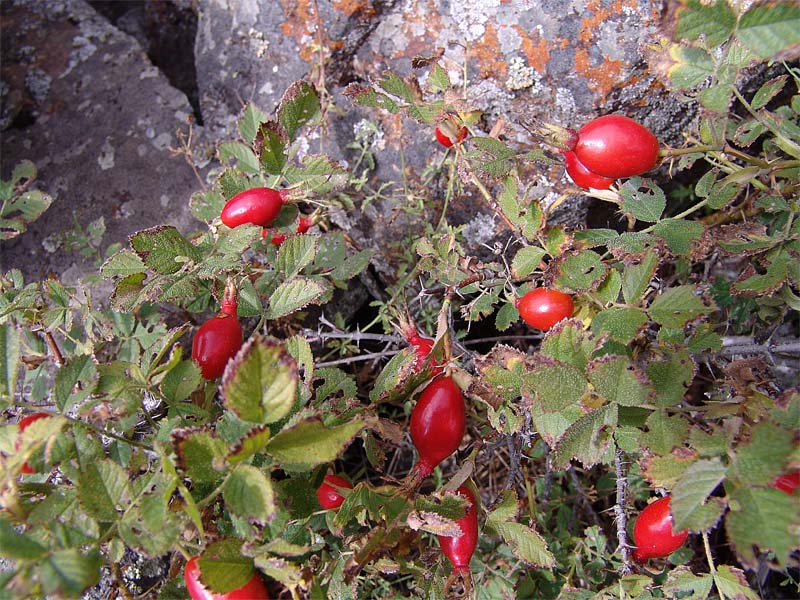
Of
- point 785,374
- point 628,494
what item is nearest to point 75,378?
point 628,494

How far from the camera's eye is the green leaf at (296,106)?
1328 millimetres

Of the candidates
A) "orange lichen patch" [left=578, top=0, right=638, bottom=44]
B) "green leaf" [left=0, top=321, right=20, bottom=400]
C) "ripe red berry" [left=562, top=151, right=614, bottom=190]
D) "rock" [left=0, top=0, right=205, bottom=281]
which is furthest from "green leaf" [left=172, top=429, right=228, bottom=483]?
"orange lichen patch" [left=578, top=0, right=638, bottom=44]

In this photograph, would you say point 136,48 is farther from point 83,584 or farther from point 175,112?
point 83,584

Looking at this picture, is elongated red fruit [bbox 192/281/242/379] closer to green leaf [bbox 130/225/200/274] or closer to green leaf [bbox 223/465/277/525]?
green leaf [bbox 130/225/200/274]

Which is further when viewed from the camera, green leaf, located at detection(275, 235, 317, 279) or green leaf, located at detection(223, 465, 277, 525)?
green leaf, located at detection(275, 235, 317, 279)

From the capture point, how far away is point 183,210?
1.95m

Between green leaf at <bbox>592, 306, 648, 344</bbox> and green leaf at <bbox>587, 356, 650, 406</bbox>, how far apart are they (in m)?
0.08

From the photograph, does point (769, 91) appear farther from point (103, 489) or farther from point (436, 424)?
point (103, 489)

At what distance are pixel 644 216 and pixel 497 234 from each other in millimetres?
581

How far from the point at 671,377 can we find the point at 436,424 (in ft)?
1.40

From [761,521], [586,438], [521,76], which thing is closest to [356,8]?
[521,76]

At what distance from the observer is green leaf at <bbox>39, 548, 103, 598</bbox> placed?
0.74 m

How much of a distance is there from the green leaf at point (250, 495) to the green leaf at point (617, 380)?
0.53 metres

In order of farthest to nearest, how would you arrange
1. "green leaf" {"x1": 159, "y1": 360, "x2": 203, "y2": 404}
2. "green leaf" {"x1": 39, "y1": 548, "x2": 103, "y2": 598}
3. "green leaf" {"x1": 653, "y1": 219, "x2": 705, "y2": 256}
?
"green leaf" {"x1": 653, "y1": 219, "x2": 705, "y2": 256} → "green leaf" {"x1": 159, "y1": 360, "x2": 203, "y2": 404} → "green leaf" {"x1": 39, "y1": 548, "x2": 103, "y2": 598}
